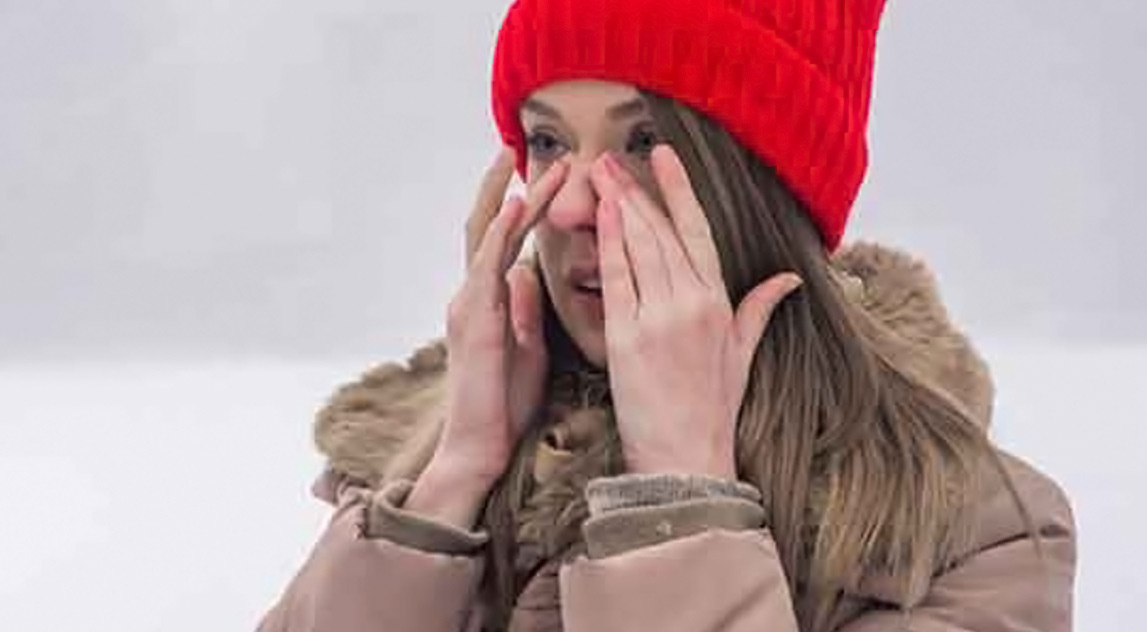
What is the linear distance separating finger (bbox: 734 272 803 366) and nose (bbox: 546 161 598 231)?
0.35ft

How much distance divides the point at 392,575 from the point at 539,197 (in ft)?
0.84

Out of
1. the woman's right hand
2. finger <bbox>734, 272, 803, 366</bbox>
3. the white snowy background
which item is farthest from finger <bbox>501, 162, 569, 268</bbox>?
the white snowy background

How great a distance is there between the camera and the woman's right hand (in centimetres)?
144

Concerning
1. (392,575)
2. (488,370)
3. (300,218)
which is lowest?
(300,218)

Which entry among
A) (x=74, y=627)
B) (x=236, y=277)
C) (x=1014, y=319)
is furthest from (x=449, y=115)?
(x=74, y=627)

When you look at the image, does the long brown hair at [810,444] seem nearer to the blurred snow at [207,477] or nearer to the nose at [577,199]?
the nose at [577,199]

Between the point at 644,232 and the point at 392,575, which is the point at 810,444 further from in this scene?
the point at 392,575

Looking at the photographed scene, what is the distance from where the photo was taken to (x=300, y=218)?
3650 millimetres

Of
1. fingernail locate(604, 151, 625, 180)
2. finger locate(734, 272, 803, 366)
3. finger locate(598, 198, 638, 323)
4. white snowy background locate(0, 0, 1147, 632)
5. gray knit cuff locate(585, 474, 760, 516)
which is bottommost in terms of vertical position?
white snowy background locate(0, 0, 1147, 632)

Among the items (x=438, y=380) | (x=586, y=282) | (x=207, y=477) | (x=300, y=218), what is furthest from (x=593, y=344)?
(x=300, y=218)

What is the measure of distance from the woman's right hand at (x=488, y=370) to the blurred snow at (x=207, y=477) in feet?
3.77

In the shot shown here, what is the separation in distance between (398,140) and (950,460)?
7.62ft

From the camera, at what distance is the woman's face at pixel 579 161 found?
54.7 inches

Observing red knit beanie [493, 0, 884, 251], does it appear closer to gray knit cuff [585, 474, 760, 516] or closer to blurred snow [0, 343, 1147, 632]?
gray knit cuff [585, 474, 760, 516]
